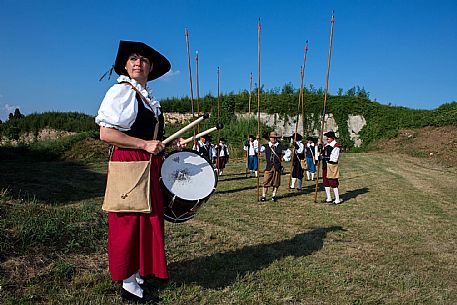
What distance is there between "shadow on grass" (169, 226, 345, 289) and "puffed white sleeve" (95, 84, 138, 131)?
1.72 m

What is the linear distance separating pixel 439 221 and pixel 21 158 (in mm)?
17565

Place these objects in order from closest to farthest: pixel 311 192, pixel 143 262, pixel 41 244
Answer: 1. pixel 143 262
2. pixel 41 244
3. pixel 311 192

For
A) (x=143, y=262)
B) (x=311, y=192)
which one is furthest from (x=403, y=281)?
(x=311, y=192)

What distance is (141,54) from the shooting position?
9.49 ft

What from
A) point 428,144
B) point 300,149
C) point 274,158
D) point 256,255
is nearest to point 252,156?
point 300,149

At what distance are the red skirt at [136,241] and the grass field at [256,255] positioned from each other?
1.51 ft

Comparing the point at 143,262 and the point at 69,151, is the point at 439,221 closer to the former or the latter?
the point at 143,262

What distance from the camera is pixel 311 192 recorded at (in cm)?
1037

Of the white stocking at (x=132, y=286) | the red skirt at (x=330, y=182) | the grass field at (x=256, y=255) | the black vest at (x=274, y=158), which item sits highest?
the black vest at (x=274, y=158)

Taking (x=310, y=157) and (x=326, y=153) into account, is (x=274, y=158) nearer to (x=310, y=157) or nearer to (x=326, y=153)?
(x=326, y=153)

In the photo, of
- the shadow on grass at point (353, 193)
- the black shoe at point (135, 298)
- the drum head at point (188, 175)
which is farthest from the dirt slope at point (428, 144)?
the black shoe at point (135, 298)

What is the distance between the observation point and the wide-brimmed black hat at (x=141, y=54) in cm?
283

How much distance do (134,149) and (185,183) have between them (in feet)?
1.79

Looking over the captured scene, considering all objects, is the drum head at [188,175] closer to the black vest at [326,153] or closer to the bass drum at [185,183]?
the bass drum at [185,183]
